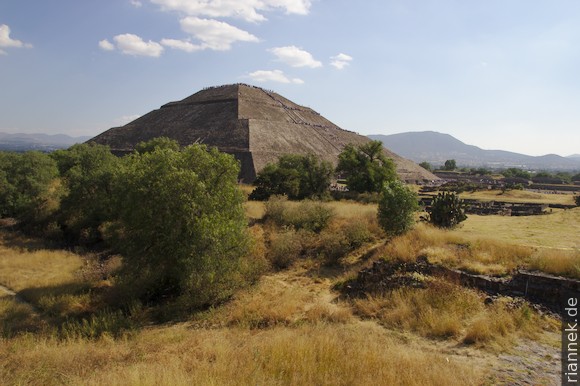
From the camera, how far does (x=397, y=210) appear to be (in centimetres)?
1525

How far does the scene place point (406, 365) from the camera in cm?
577

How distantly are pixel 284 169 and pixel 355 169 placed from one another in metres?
7.25

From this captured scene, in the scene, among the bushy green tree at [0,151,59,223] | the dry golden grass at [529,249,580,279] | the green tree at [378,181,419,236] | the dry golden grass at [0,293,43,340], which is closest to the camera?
the dry golden grass at [529,249,580,279]

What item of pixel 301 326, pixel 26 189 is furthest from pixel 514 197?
pixel 26 189

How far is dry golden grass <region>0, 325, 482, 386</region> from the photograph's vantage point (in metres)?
5.36

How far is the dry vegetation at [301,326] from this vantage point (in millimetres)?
5739

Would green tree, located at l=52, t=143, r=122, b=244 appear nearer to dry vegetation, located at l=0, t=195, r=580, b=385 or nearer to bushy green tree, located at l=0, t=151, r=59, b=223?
bushy green tree, located at l=0, t=151, r=59, b=223

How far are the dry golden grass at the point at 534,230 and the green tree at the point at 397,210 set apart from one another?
194cm

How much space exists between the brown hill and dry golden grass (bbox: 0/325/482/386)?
36154 mm

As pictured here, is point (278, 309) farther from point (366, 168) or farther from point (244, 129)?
point (244, 129)

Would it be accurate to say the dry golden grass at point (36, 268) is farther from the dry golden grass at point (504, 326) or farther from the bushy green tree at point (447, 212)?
the bushy green tree at point (447, 212)

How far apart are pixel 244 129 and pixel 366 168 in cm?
2955

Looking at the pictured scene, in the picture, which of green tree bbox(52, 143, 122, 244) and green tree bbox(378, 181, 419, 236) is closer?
green tree bbox(378, 181, 419, 236)

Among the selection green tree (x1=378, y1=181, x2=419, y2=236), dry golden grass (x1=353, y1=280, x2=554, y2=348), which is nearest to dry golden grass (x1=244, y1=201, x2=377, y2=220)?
green tree (x1=378, y1=181, x2=419, y2=236)
